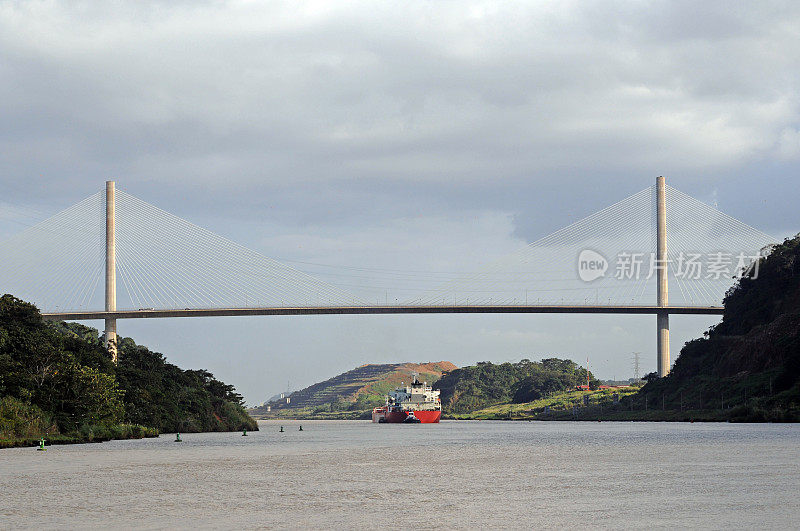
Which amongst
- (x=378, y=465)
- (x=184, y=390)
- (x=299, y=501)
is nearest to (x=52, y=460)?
(x=378, y=465)

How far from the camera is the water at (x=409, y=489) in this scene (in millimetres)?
26109

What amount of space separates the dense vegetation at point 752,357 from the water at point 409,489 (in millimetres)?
55371

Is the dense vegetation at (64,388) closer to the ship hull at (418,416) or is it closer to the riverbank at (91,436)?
the riverbank at (91,436)

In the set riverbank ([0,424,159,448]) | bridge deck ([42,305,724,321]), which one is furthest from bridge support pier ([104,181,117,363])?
riverbank ([0,424,159,448])

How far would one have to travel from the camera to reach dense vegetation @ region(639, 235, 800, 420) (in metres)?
111

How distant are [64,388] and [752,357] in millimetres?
85053

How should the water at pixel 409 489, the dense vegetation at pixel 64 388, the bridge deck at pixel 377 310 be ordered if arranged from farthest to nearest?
the bridge deck at pixel 377 310
the dense vegetation at pixel 64 388
the water at pixel 409 489

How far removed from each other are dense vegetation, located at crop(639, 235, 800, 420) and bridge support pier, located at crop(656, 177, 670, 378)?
7832 mm

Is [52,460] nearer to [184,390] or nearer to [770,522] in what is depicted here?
[770,522]

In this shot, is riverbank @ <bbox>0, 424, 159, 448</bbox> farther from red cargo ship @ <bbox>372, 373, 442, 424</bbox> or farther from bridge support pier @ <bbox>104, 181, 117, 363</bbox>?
red cargo ship @ <bbox>372, 373, 442, 424</bbox>

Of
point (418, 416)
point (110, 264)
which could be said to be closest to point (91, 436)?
point (110, 264)

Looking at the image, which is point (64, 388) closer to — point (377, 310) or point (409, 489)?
point (409, 489)

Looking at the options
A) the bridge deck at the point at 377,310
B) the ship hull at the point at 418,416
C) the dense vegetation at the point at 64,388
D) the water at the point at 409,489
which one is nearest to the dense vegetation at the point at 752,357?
the bridge deck at the point at 377,310

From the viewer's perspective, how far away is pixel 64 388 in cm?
7050
